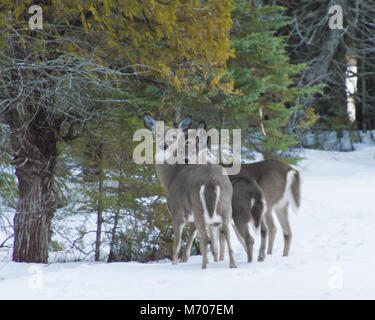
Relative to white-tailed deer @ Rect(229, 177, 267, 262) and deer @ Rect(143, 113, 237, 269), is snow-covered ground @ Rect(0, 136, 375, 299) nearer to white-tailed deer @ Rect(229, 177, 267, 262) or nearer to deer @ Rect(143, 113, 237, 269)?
white-tailed deer @ Rect(229, 177, 267, 262)

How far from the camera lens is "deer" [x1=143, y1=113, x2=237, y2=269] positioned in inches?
279

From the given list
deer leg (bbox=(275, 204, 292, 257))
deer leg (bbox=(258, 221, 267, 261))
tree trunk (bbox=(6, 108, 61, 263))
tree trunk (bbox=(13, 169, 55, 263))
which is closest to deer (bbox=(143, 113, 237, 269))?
deer leg (bbox=(258, 221, 267, 261))

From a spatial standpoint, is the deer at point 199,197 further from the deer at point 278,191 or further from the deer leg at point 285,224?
the deer leg at point 285,224

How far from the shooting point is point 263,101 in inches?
620

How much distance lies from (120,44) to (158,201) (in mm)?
3515

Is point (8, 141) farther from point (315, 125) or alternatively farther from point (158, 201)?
point (315, 125)

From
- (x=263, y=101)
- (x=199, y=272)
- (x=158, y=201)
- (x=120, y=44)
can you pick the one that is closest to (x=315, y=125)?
(x=263, y=101)

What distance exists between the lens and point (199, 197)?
7121 millimetres

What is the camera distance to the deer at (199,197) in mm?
7074
